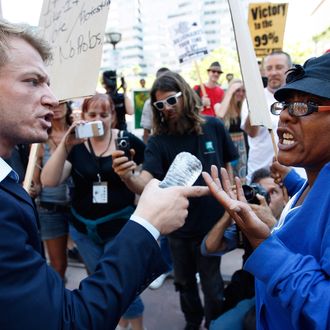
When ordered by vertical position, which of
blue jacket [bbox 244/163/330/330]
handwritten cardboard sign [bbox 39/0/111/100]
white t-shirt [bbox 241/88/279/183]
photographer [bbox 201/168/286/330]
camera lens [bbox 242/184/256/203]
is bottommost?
photographer [bbox 201/168/286/330]

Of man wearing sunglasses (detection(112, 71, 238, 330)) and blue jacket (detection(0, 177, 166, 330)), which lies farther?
man wearing sunglasses (detection(112, 71, 238, 330))

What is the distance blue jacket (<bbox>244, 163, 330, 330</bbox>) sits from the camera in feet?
2.95

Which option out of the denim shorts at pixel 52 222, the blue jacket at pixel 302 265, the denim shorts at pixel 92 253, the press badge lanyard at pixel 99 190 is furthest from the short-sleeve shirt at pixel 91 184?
the blue jacket at pixel 302 265

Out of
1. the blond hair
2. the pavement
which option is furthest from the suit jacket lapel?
the pavement

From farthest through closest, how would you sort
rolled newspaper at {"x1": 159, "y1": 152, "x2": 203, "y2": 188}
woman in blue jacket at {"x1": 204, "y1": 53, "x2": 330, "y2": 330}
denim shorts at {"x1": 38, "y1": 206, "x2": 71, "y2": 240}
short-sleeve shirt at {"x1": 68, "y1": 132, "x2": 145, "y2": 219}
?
denim shorts at {"x1": 38, "y1": 206, "x2": 71, "y2": 240}, short-sleeve shirt at {"x1": 68, "y1": 132, "x2": 145, "y2": 219}, rolled newspaper at {"x1": 159, "y1": 152, "x2": 203, "y2": 188}, woman in blue jacket at {"x1": 204, "y1": 53, "x2": 330, "y2": 330}

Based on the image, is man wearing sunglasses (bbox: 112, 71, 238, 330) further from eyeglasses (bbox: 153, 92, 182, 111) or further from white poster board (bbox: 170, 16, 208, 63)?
white poster board (bbox: 170, 16, 208, 63)

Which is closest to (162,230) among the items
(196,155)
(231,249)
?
(231,249)

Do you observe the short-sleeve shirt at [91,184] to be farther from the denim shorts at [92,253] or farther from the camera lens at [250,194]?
the camera lens at [250,194]

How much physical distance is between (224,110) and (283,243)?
3.30 meters

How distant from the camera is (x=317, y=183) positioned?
3.29 ft

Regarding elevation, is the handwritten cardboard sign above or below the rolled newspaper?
above

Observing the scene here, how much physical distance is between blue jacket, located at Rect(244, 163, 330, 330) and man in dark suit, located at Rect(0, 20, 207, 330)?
1.00ft

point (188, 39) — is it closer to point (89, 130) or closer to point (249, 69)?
→ point (89, 130)

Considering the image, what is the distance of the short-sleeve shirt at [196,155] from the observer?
8.01ft
